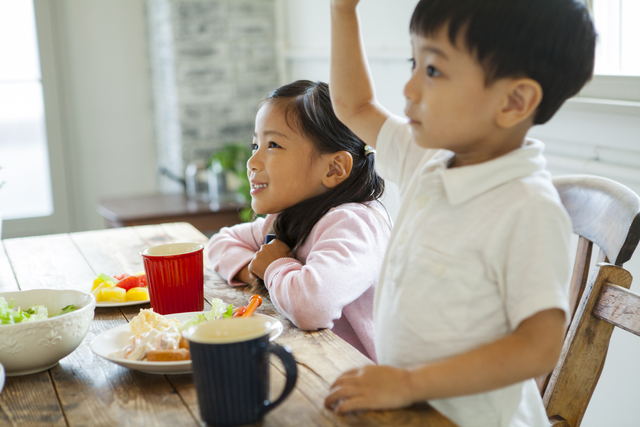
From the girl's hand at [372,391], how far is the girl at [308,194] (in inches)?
16.2

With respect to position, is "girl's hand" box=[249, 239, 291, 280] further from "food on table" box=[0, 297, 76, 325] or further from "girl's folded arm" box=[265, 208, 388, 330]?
"food on table" box=[0, 297, 76, 325]

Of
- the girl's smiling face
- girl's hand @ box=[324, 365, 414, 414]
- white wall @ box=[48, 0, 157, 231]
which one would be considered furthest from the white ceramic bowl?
white wall @ box=[48, 0, 157, 231]

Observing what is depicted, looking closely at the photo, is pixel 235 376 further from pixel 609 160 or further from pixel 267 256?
pixel 609 160

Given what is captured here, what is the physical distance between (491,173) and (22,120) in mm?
3959

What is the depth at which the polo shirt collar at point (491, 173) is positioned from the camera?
28.1 inches

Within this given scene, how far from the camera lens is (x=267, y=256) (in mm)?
1201

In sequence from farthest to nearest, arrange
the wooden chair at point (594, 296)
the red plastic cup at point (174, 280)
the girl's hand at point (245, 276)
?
1. the girl's hand at point (245, 276)
2. the red plastic cup at point (174, 280)
3. the wooden chair at point (594, 296)

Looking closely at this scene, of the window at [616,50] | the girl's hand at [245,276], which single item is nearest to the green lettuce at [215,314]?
the girl's hand at [245,276]

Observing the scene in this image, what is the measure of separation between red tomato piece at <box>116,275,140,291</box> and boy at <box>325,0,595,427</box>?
0.55 meters

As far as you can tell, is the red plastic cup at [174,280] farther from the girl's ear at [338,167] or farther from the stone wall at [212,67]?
the stone wall at [212,67]

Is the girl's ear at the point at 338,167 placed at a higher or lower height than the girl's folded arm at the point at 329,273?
higher

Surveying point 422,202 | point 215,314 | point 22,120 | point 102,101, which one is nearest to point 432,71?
point 422,202

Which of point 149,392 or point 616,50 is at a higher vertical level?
point 616,50

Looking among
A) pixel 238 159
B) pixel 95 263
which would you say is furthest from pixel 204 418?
pixel 238 159
